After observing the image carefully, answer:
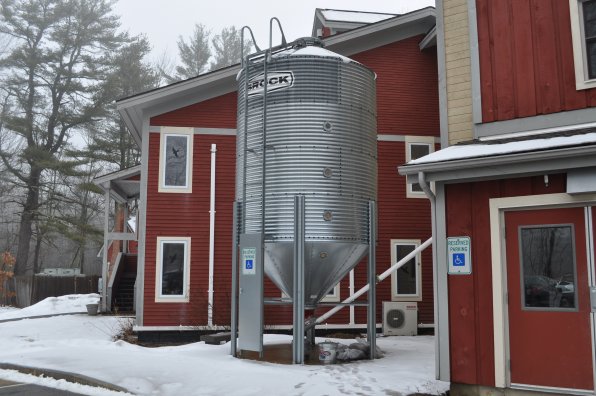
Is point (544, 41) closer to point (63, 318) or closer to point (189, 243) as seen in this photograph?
point (189, 243)

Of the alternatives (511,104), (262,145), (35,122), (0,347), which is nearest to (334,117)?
(262,145)

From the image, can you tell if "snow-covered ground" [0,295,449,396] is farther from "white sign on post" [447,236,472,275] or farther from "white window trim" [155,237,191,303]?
"white window trim" [155,237,191,303]

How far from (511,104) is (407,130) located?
8.51m

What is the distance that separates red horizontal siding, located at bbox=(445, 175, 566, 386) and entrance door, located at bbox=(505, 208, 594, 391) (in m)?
0.25

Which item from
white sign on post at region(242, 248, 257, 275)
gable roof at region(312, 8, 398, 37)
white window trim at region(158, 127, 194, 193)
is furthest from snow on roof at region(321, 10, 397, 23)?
white sign on post at region(242, 248, 257, 275)

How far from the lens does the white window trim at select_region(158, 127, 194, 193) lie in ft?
48.6

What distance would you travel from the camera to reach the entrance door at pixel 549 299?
6.35 m

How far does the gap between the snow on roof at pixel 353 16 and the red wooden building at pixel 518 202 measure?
10.9 m

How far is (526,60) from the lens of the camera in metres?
7.47

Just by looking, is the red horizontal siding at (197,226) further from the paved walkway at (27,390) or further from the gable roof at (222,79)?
the paved walkway at (27,390)

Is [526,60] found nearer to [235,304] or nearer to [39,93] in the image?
[235,304]

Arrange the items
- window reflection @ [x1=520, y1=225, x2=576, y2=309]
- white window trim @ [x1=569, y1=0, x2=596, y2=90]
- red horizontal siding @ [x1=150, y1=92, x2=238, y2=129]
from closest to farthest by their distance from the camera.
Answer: window reflection @ [x1=520, y1=225, x2=576, y2=309], white window trim @ [x1=569, y1=0, x2=596, y2=90], red horizontal siding @ [x1=150, y1=92, x2=238, y2=129]

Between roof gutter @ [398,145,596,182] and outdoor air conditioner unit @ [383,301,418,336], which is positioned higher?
roof gutter @ [398,145,596,182]

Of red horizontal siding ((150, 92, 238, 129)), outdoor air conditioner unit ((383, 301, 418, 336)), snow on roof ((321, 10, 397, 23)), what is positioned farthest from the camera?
snow on roof ((321, 10, 397, 23))
